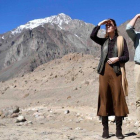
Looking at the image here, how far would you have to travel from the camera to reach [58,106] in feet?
38.2

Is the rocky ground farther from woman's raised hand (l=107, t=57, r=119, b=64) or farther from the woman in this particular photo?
woman's raised hand (l=107, t=57, r=119, b=64)

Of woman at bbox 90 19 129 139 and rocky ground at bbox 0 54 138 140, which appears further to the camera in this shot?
rocky ground at bbox 0 54 138 140

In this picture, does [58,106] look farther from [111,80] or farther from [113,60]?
[113,60]

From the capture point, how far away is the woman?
4.56 meters

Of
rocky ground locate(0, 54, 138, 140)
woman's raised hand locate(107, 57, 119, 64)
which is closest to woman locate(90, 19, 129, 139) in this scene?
woman's raised hand locate(107, 57, 119, 64)

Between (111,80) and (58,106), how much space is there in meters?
7.26

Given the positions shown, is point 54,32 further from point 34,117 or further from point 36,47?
point 34,117

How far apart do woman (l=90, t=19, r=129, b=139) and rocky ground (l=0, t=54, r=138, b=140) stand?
0.44 metres

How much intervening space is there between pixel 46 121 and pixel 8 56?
97.9 meters

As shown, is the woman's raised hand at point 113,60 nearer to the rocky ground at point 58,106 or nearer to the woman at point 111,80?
the woman at point 111,80

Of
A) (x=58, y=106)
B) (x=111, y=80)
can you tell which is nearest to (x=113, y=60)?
(x=111, y=80)

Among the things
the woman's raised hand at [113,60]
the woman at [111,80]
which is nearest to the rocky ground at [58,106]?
the woman at [111,80]

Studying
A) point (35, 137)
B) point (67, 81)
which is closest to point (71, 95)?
point (67, 81)

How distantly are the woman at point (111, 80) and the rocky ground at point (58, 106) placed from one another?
1.43 feet
